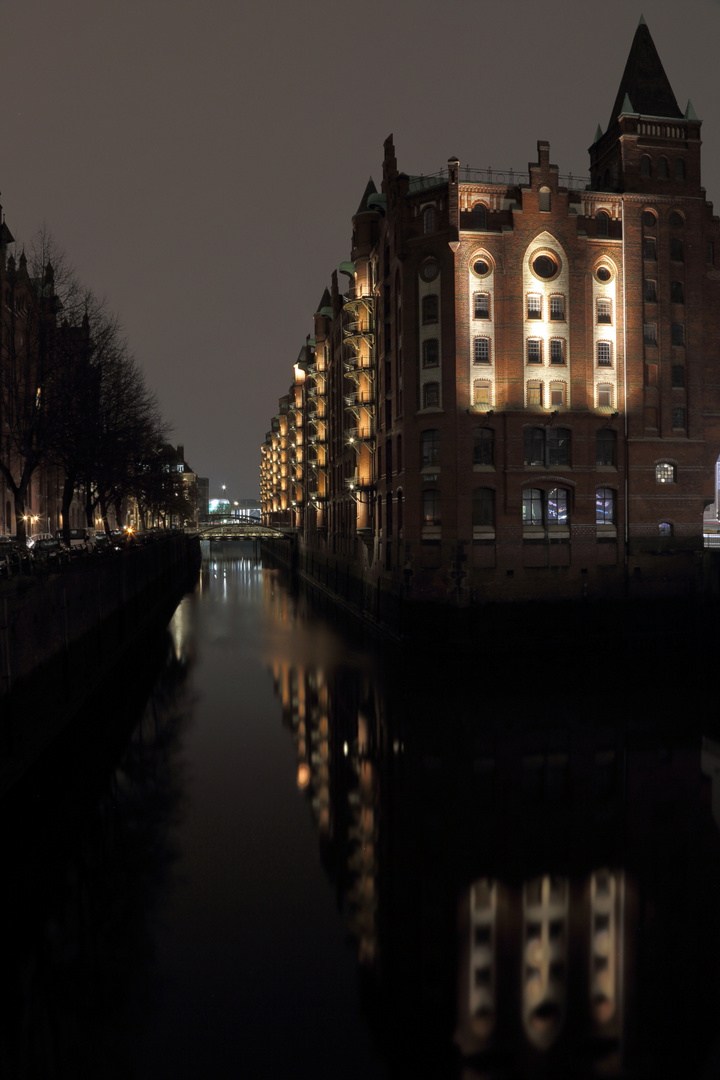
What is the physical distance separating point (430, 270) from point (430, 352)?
155 inches

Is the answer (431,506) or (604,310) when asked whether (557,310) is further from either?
(431,506)

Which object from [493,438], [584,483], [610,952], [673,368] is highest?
[673,368]

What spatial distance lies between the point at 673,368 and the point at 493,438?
10.7 metres

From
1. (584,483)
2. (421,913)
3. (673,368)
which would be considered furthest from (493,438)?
(421,913)

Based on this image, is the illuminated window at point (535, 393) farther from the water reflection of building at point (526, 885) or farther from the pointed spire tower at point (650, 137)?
the water reflection of building at point (526, 885)

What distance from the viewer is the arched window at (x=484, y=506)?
35875 mm

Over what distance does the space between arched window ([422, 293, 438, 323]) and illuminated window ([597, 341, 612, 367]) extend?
28.2 feet

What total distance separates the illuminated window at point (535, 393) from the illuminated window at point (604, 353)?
3714 mm

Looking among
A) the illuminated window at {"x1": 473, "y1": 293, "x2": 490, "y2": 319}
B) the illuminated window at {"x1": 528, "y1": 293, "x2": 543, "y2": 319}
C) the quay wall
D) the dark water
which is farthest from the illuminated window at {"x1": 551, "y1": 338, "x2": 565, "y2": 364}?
the dark water

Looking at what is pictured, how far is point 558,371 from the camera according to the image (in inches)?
1446

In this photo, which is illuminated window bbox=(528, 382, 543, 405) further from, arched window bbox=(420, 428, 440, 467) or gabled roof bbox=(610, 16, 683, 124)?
gabled roof bbox=(610, 16, 683, 124)

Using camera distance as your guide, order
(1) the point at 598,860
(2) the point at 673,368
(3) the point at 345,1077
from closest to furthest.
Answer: (3) the point at 345,1077 < (1) the point at 598,860 < (2) the point at 673,368

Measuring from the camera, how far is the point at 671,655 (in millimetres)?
36250

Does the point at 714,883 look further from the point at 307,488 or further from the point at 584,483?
the point at 307,488
